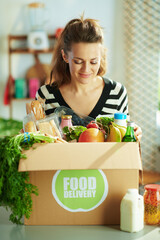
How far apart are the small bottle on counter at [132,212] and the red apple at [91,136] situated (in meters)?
0.24

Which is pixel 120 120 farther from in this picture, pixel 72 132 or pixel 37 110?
pixel 37 110

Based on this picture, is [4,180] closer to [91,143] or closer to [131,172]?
[91,143]

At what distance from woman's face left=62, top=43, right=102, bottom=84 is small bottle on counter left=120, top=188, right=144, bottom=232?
761 millimetres

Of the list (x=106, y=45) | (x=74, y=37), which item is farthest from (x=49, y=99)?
(x=106, y=45)

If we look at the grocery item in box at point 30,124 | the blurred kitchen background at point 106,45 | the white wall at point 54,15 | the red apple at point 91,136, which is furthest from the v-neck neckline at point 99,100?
the white wall at point 54,15

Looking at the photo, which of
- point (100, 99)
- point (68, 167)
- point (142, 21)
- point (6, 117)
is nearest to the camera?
point (68, 167)

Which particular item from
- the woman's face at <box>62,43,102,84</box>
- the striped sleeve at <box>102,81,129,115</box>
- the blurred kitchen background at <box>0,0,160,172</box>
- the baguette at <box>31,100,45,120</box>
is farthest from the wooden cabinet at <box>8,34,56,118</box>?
the baguette at <box>31,100,45,120</box>

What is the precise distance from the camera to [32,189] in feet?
4.71

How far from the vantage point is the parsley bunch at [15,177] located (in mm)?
1349

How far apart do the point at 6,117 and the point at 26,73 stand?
0.68m

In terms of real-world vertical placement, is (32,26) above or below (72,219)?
above

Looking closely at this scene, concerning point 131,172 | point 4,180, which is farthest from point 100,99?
point 4,180

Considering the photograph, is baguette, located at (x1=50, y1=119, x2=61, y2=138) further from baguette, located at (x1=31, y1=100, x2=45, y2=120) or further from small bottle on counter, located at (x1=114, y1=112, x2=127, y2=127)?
small bottle on counter, located at (x1=114, y1=112, x2=127, y2=127)

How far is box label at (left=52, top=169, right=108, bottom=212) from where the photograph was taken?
4.67ft
